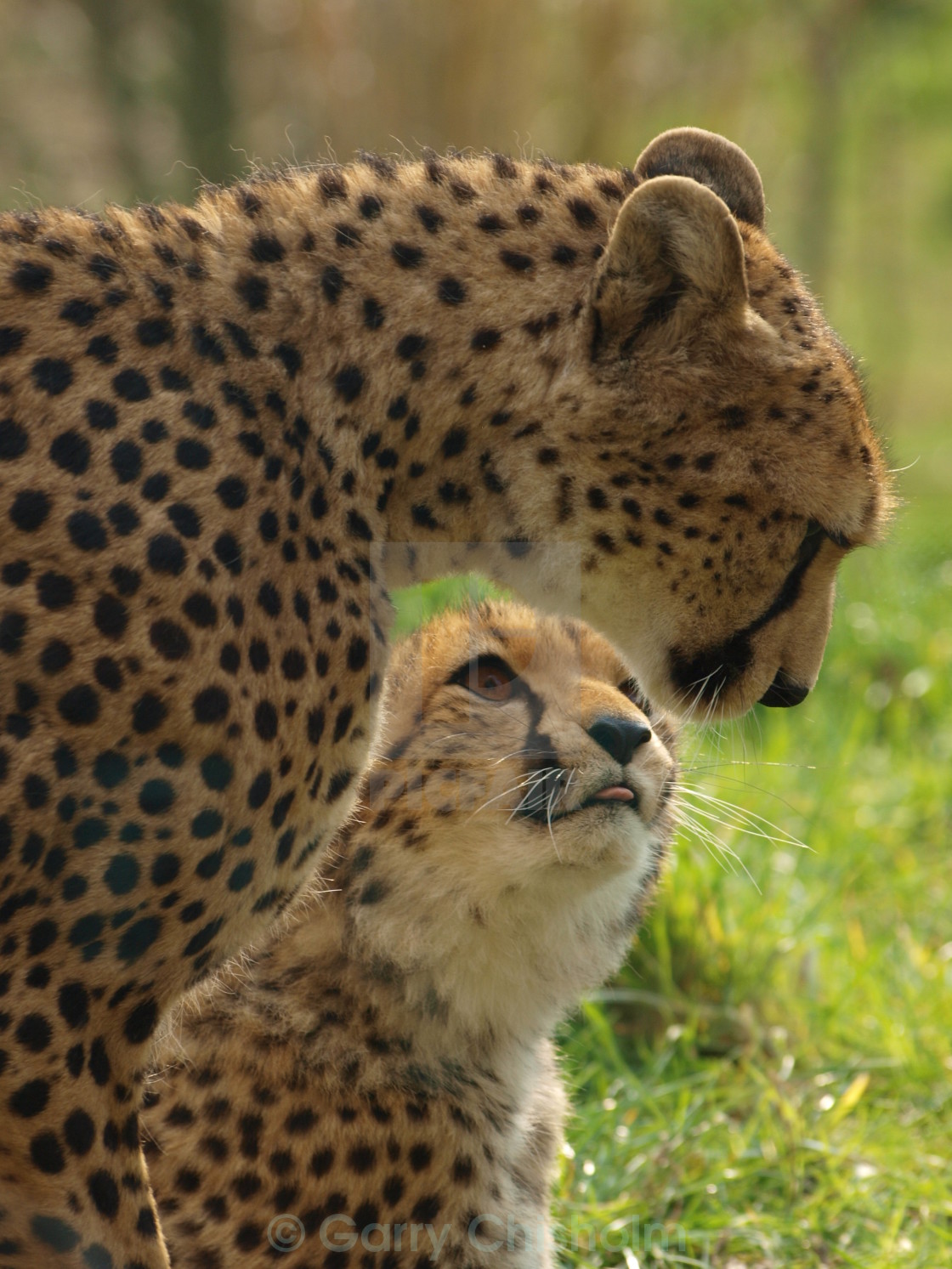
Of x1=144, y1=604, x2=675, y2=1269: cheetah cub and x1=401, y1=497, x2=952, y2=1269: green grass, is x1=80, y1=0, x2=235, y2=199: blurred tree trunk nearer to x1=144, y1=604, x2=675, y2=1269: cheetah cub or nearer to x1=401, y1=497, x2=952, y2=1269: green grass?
x1=401, y1=497, x2=952, y2=1269: green grass

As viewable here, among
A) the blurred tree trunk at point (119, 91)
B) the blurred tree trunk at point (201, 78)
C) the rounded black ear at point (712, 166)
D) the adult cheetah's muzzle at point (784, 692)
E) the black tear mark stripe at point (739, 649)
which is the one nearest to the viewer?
the black tear mark stripe at point (739, 649)

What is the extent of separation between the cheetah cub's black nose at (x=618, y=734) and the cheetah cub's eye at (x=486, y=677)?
0.74 feet

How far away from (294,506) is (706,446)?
568mm

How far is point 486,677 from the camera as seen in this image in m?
2.62

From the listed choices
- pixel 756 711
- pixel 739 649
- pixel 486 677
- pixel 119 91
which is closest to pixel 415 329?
pixel 739 649

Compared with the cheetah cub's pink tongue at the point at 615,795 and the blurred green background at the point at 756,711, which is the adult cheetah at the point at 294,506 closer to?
the cheetah cub's pink tongue at the point at 615,795

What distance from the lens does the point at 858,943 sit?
3.85 meters

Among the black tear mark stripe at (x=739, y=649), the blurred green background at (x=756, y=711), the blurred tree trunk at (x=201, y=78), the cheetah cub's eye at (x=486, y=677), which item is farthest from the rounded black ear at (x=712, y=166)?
the blurred tree trunk at (x=201, y=78)

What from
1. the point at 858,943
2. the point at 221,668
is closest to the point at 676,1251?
the point at 858,943

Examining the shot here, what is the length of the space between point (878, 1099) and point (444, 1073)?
117 cm

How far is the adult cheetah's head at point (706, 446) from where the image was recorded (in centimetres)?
202

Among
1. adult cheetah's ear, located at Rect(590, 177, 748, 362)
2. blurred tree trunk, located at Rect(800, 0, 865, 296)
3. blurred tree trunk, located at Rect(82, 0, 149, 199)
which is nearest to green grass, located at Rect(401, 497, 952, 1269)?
adult cheetah's ear, located at Rect(590, 177, 748, 362)

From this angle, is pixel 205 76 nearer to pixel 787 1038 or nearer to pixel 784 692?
pixel 787 1038

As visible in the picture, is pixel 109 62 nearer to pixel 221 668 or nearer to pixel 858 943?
pixel 858 943
